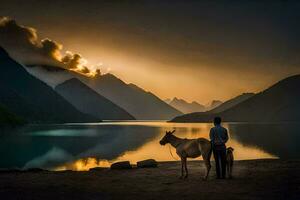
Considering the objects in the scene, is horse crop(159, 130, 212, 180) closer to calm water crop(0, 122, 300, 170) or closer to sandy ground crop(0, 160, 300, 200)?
sandy ground crop(0, 160, 300, 200)

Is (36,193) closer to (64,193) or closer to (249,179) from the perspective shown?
(64,193)

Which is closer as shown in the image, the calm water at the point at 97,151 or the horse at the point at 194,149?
the horse at the point at 194,149

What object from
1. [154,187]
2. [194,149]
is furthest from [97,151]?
[154,187]

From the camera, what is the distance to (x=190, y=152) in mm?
18344

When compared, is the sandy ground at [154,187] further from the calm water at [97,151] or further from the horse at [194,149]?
the calm water at [97,151]

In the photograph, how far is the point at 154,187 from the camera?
16.0 meters

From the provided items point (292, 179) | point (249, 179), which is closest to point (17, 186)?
point (249, 179)

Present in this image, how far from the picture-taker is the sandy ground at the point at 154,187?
13992mm

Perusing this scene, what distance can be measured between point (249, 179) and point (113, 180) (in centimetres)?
706

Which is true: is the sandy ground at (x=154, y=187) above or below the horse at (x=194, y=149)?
below

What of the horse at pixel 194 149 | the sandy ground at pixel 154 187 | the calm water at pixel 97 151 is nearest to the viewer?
the sandy ground at pixel 154 187

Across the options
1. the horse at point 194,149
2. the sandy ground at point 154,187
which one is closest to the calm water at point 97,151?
the horse at point 194,149

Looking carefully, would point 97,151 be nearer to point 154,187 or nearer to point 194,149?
point 194,149

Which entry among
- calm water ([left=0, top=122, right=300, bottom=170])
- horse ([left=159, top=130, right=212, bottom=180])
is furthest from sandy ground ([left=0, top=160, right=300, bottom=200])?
calm water ([left=0, top=122, right=300, bottom=170])
